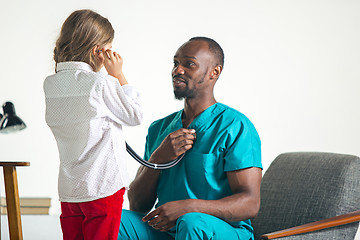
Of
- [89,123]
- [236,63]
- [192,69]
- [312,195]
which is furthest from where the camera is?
[236,63]

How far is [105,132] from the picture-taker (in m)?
1.60

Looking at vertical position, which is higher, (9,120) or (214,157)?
(9,120)

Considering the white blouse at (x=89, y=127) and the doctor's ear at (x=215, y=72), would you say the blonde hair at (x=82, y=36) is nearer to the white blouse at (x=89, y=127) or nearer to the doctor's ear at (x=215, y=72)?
the white blouse at (x=89, y=127)

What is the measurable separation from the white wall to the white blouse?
7.89 feet

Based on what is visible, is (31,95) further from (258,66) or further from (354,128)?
(354,128)

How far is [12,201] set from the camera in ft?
6.08

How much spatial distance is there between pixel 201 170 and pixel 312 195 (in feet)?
1.64

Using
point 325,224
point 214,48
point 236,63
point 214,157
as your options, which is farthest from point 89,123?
point 236,63

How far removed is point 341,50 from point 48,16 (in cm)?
235

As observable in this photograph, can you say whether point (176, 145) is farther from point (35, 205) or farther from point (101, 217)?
point (35, 205)

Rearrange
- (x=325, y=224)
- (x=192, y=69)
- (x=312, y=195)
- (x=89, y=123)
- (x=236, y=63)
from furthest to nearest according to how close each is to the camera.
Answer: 1. (x=236, y=63)
2. (x=312, y=195)
3. (x=192, y=69)
4. (x=325, y=224)
5. (x=89, y=123)

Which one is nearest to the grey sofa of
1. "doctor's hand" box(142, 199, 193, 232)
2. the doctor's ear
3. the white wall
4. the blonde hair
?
"doctor's hand" box(142, 199, 193, 232)

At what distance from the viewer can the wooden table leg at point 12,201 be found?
1.84 meters

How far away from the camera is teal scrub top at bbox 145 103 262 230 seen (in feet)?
5.73
